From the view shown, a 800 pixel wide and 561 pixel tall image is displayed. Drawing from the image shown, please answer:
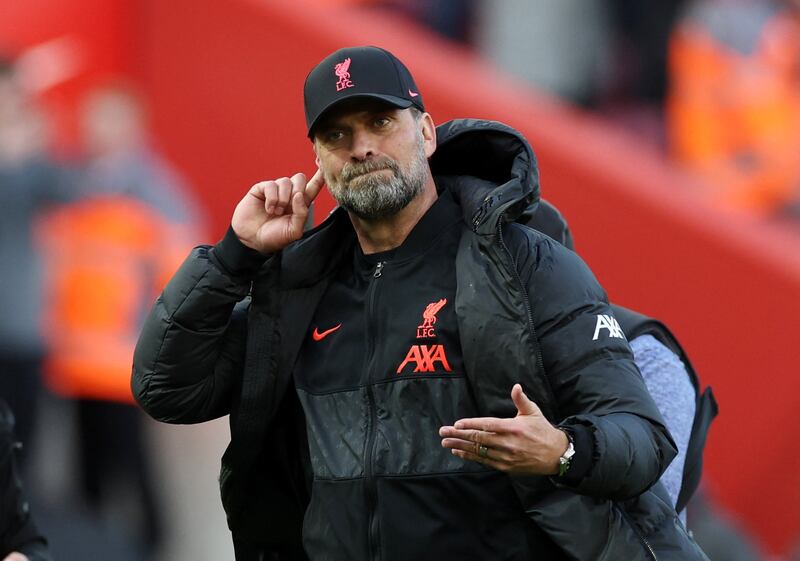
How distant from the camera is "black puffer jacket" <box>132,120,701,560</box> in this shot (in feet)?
11.9

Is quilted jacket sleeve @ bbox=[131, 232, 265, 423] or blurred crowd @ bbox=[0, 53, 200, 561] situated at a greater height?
quilted jacket sleeve @ bbox=[131, 232, 265, 423]

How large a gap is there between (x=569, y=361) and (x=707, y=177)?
5646mm

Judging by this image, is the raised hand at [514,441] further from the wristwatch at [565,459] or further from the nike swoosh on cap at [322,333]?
the nike swoosh on cap at [322,333]

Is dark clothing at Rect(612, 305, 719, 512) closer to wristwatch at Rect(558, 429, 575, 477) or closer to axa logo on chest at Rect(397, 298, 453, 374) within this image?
axa logo on chest at Rect(397, 298, 453, 374)

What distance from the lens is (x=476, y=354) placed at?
371 cm

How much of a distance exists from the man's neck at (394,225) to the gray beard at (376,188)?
5 cm

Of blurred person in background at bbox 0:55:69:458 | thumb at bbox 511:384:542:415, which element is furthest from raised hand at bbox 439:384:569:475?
blurred person in background at bbox 0:55:69:458

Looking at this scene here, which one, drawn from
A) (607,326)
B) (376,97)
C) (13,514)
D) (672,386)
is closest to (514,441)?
(607,326)

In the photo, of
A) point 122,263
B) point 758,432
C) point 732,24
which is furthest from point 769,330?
point 122,263

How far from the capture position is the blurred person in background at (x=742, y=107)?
9.10 meters

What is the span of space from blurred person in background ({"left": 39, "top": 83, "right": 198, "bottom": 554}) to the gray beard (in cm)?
499

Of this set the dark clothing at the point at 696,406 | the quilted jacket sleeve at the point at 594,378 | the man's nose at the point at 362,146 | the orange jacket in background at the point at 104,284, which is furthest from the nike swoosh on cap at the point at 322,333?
the orange jacket in background at the point at 104,284

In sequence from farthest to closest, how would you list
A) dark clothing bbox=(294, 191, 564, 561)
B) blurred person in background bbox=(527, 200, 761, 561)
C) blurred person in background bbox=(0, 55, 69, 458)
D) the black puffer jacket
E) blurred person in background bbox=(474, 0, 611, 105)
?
1. blurred person in background bbox=(474, 0, 611, 105)
2. blurred person in background bbox=(0, 55, 69, 458)
3. blurred person in background bbox=(527, 200, 761, 561)
4. dark clothing bbox=(294, 191, 564, 561)
5. the black puffer jacket

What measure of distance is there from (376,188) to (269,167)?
16.5ft
